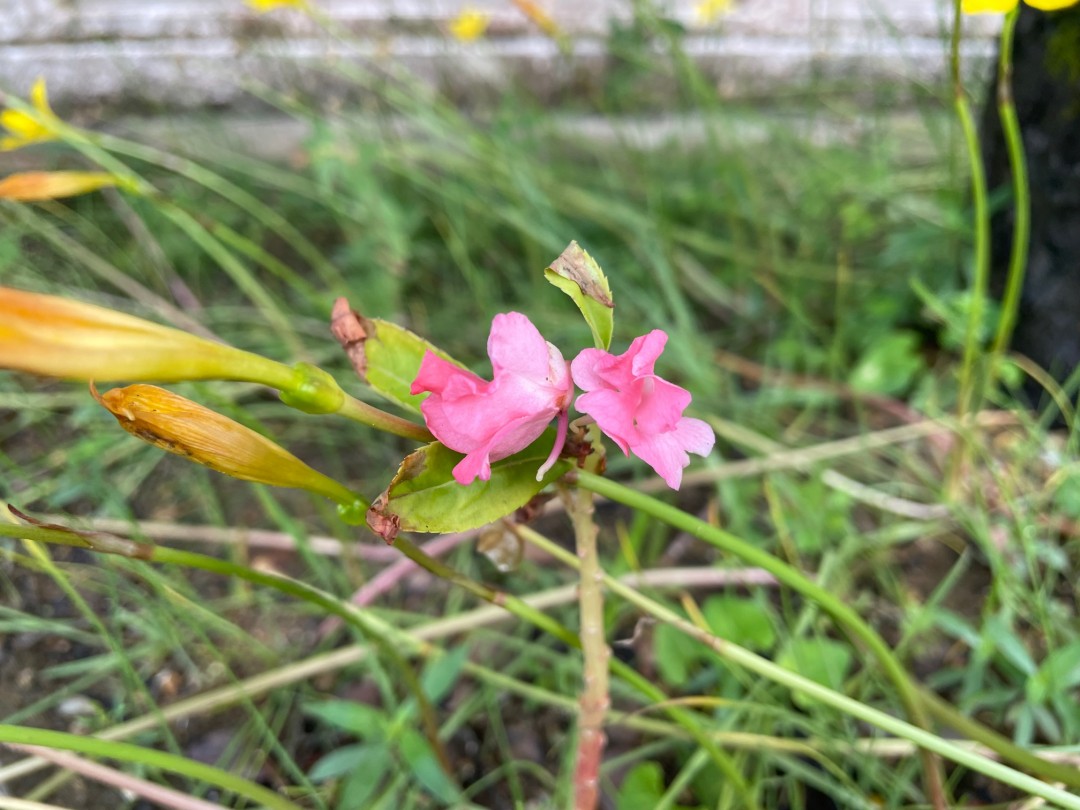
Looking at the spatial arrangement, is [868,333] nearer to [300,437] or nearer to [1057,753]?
[1057,753]

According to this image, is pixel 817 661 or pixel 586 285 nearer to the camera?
pixel 586 285

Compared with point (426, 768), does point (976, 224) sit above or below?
above

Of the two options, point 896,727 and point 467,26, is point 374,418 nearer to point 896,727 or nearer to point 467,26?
point 896,727

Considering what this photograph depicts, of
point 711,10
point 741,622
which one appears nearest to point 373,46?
point 711,10

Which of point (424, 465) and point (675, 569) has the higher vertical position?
point (424, 465)

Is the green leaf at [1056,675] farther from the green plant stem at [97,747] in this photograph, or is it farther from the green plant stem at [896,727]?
the green plant stem at [97,747]

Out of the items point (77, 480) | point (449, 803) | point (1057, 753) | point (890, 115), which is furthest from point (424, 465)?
point (890, 115)

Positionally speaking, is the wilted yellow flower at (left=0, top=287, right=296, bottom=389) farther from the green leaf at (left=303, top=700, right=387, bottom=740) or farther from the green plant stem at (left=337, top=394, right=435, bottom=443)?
the green leaf at (left=303, top=700, right=387, bottom=740)
